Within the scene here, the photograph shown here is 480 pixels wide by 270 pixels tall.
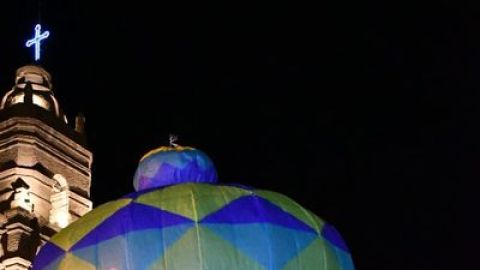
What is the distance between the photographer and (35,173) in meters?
28.5

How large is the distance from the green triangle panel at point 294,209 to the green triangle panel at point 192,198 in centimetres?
29

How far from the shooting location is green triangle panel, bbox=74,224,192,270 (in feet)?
42.2

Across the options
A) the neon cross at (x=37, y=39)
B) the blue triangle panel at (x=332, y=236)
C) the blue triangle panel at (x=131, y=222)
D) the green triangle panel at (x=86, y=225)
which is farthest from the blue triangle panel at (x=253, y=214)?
the neon cross at (x=37, y=39)

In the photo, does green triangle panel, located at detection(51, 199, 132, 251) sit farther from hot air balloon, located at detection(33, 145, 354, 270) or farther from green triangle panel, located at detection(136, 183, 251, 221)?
green triangle panel, located at detection(136, 183, 251, 221)

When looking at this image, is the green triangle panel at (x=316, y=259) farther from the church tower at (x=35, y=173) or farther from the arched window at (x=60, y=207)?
the arched window at (x=60, y=207)

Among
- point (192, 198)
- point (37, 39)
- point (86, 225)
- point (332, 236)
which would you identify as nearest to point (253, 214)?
point (192, 198)

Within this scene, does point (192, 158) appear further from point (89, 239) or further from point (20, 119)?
point (20, 119)

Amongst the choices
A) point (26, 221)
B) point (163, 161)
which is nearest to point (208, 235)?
point (163, 161)

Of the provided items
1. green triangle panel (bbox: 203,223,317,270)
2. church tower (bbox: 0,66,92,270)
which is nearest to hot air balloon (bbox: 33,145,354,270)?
green triangle panel (bbox: 203,223,317,270)

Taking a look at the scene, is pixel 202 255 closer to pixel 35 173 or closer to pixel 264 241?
pixel 264 241

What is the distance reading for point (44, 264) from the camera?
1352 centimetres

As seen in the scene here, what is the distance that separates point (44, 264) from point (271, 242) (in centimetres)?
283

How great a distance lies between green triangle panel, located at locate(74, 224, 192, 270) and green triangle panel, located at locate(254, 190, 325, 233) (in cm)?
145

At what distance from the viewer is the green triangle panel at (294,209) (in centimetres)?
1390
